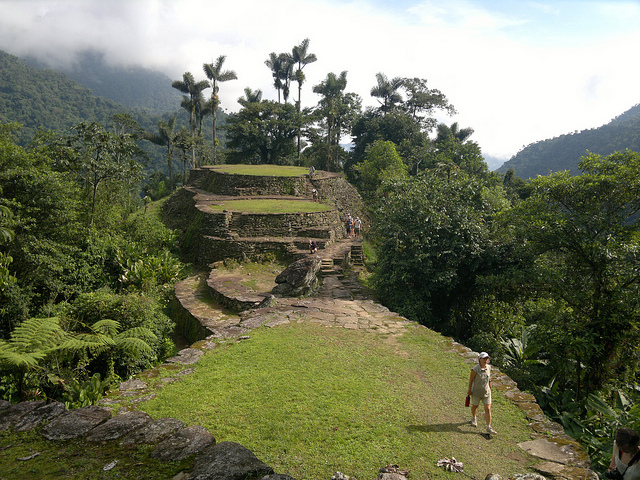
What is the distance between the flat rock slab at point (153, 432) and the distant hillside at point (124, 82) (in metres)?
170

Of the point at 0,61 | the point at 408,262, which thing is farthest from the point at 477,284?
the point at 0,61

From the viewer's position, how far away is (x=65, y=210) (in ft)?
37.9

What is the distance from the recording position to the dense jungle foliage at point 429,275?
6965 mm

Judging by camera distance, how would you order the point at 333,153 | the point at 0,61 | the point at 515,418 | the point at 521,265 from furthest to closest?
the point at 0,61 → the point at 333,153 → the point at 521,265 → the point at 515,418

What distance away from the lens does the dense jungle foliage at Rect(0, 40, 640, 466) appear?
696cm

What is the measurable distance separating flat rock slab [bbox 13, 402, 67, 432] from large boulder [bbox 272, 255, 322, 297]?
7414 millimetres

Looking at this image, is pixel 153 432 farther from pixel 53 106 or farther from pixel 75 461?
pixel 53 106

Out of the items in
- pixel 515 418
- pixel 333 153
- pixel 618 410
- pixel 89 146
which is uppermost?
pixel 333 153

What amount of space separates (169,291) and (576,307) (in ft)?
38.8

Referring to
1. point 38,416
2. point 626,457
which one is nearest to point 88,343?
point 38,416

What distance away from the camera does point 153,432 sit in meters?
3.49

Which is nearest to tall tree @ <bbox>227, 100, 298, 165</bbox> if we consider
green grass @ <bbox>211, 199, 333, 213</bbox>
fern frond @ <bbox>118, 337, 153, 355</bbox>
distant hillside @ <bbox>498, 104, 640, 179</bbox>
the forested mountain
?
green grass @ <bbox>211, 199, 333, 213</bbox>

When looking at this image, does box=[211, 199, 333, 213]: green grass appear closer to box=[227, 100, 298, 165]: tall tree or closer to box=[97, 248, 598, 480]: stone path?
box=[97, 248, 598, 480]: stone path

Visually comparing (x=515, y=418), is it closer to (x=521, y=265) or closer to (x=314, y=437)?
(x=314, y=437)
